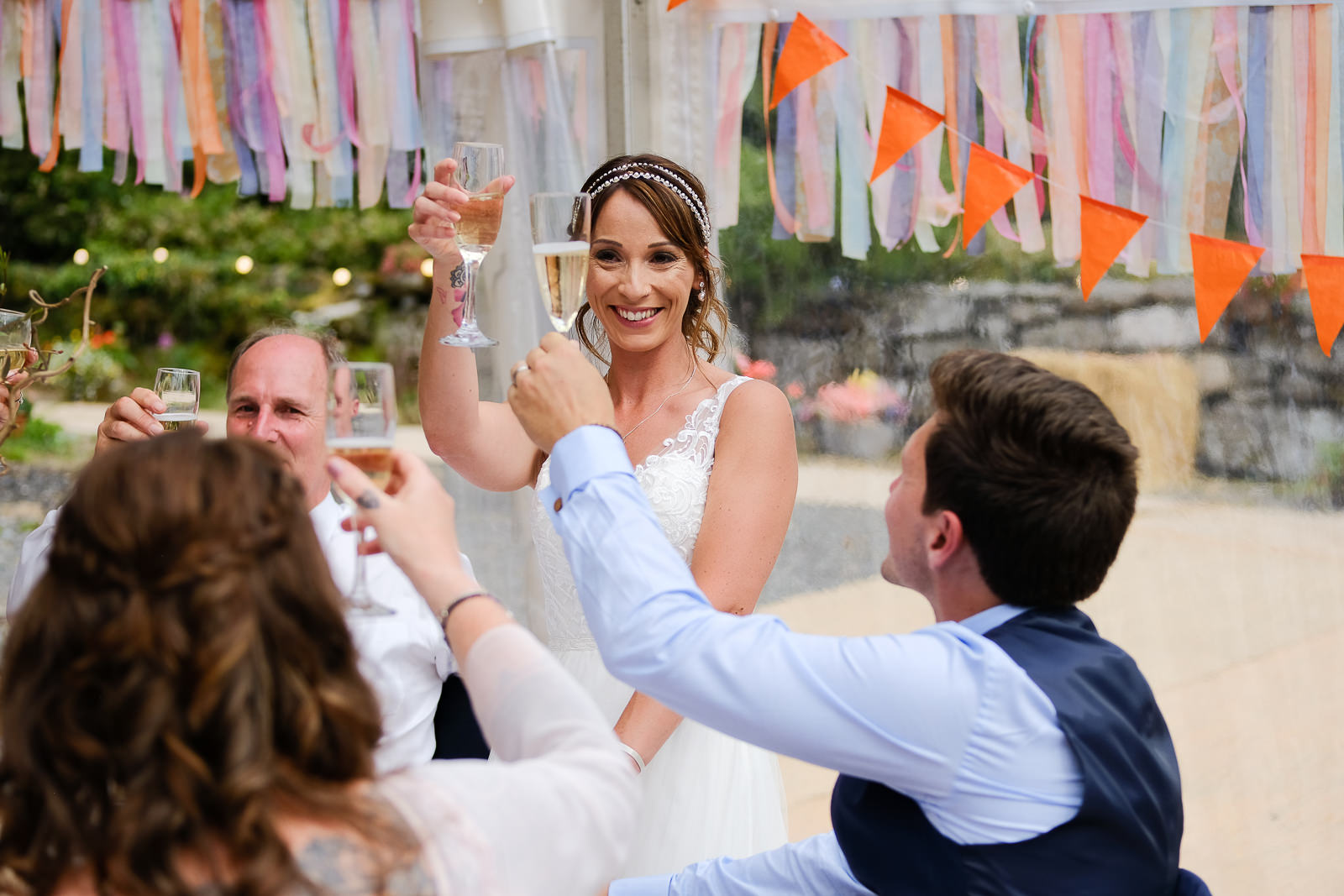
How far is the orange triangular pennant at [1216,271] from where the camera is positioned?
2.57m

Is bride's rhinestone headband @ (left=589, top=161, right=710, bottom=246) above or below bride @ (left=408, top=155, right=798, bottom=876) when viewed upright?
above

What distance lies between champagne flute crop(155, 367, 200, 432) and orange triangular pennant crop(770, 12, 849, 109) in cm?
157

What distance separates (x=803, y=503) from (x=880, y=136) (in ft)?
3.06

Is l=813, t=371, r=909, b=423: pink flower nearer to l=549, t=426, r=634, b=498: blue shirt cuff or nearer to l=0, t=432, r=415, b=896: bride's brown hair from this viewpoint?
l=549, t=426, r=634, b=498: blue shirt cuff

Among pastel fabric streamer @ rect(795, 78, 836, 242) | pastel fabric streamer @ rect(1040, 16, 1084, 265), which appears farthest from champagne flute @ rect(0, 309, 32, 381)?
→ pastel fabric streamer @ rect(1040, 16, 1084, 265)

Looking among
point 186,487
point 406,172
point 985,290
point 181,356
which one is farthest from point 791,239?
point 181,356

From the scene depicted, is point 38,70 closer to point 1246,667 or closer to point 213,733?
point 213,733

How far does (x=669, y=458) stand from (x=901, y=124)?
42.3 inches

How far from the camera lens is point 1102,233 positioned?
2.62 metres

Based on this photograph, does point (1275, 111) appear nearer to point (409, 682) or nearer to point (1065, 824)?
point (1065, 824)

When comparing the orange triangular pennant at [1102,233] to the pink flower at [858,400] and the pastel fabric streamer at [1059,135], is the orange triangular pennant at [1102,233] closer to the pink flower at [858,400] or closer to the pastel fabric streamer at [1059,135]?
the pastel fabric streamer at [1059,135]

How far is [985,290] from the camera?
280 centimetres

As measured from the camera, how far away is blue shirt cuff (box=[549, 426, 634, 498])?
133 centimetres

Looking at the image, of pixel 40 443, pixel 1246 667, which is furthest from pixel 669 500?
pixel 40 443
